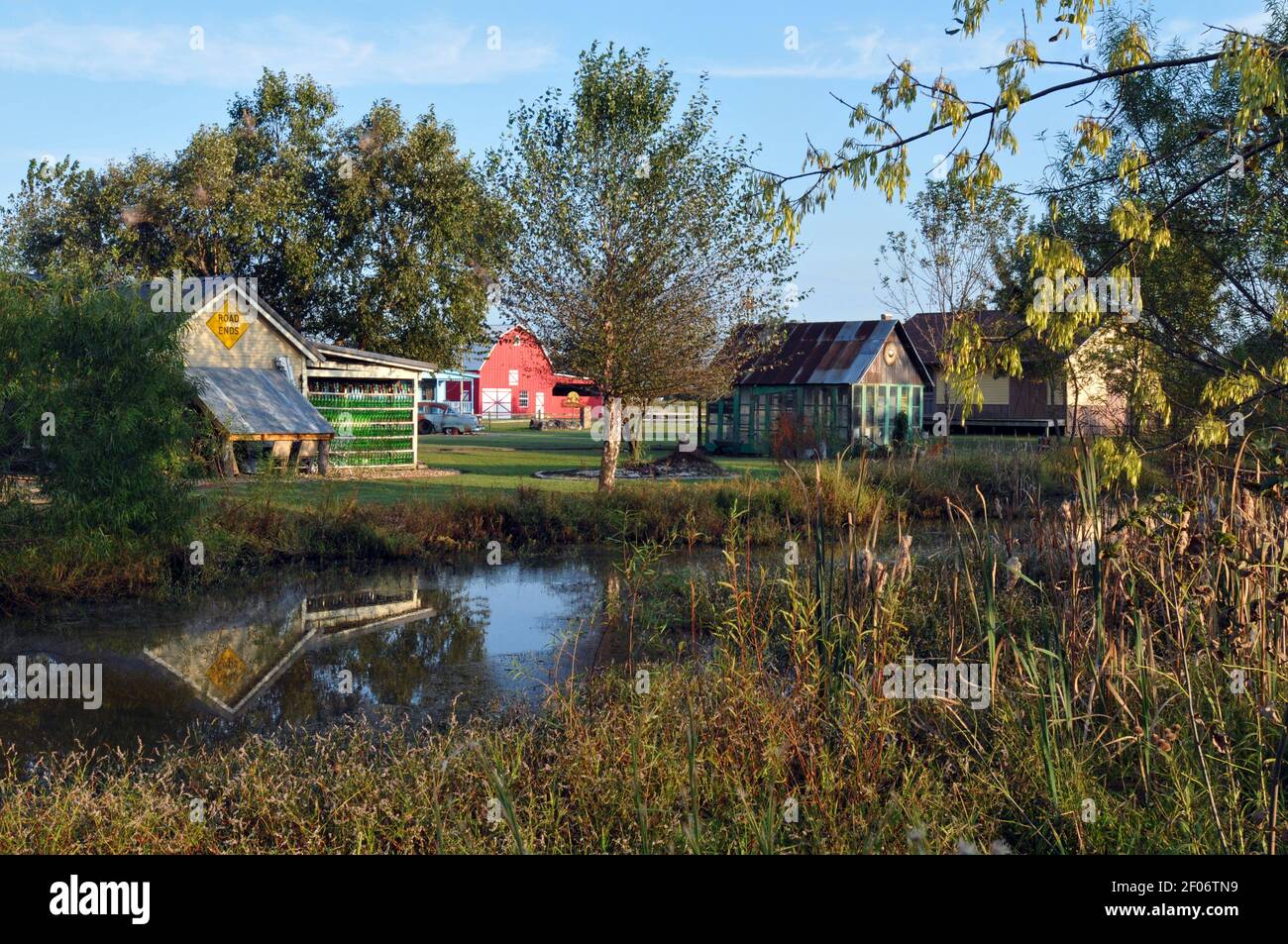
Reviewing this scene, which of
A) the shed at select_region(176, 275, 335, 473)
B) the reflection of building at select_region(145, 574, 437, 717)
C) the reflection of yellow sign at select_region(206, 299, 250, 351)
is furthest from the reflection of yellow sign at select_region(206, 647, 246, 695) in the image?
the reflection of yellow sign at select_region(206, 299, 250, 351)

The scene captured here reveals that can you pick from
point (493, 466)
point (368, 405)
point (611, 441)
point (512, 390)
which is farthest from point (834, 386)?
point (512, 390)

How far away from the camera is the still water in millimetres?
7738

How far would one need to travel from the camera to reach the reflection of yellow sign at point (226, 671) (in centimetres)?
863

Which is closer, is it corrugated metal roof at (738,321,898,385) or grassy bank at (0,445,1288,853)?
grassy bank at (0,445,1288,853)

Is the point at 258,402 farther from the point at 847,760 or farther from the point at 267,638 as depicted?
the point at 847,760

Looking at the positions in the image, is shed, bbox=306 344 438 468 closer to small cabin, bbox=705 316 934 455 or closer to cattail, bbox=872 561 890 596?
small cabin, bbox=705 316 934 455

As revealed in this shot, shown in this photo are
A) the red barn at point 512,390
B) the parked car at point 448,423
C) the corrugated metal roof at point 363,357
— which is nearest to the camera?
the corrugated metal roof at point 363,357

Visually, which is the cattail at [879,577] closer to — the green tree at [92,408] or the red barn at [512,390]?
the green tree at [92,408]

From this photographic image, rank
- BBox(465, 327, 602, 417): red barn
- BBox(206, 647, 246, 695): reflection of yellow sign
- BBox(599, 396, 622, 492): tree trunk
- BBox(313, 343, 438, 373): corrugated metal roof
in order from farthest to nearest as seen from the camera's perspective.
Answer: BBox(465, 327, 602, 417): red barn, BBox(313, 343, 438, 373): corrugated metal roof, BBox(599, 396, 622, 492): tree trunk, BBox(206, 647, 246, 695): reflection of yellow sign

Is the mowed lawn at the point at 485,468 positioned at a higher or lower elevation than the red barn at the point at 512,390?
lower

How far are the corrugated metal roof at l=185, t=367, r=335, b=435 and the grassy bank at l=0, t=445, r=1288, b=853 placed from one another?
17.5 m

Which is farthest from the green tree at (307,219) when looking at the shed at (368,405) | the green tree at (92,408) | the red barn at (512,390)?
the red barn at (512,390)

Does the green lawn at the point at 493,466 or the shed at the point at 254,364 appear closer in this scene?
the green lawn at the point at 493,466
